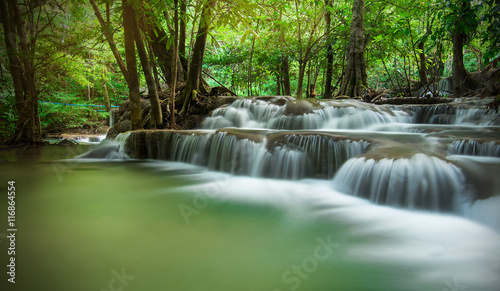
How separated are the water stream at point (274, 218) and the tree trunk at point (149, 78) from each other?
97.9 inches

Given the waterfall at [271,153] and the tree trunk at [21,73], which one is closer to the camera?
the waterfall at [271,153]

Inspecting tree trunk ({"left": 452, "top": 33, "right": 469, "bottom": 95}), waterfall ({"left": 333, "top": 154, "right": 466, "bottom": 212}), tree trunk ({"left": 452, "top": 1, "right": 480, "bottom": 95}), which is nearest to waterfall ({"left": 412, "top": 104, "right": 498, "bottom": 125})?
tree trunk ({"left": 452, "top": 1, "right": 480, "bottom": 95})

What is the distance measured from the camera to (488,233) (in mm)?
2191

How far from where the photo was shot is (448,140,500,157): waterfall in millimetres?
3219

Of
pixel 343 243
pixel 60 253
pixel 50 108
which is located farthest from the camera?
pixel 50 108

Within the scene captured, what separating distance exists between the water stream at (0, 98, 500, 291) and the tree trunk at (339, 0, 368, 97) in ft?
14.2

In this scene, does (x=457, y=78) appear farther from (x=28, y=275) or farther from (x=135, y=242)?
(x=28, y=275)

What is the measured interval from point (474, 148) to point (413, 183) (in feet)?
4.08

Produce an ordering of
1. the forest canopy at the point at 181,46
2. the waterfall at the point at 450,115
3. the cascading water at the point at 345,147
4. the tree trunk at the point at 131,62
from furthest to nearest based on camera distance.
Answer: the tree trunk at the point at 131,62 < the waterfall at the point at 450,115 < the forest canopy at the point at 181,46 < the cascading water at the point at 345,147

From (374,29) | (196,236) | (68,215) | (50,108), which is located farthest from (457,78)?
(50,108)

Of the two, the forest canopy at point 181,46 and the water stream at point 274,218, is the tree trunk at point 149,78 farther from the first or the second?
the water stream at point 274,218

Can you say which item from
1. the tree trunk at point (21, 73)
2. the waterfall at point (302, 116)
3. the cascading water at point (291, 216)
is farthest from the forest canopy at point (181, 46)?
the cascading water at point (291, 216)

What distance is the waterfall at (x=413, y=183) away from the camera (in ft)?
8.77

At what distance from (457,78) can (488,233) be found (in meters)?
8.16
